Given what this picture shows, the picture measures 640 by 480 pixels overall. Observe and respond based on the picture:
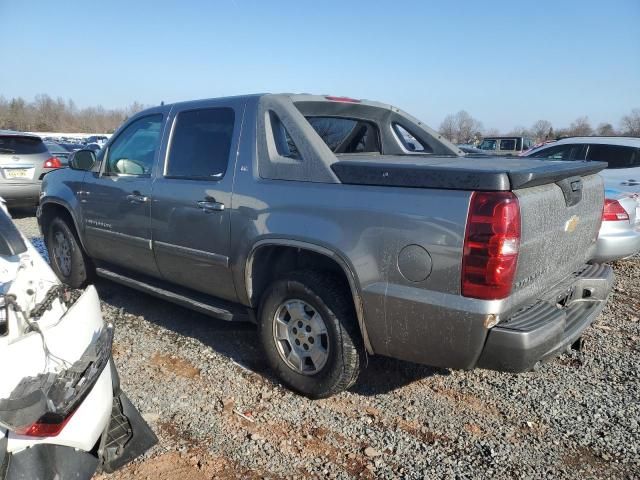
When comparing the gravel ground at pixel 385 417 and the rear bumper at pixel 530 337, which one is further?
the gravel ground at pixel 385 417

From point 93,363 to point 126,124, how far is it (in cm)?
305

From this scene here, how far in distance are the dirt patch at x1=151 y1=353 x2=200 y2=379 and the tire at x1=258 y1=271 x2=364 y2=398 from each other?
2.02ft

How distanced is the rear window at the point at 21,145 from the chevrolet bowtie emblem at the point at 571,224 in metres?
9.44

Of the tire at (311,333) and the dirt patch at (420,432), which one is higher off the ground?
the tire at (311,333)

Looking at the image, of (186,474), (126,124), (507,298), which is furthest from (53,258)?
(507,298)

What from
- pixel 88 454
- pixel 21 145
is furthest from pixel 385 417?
pixel 21 145

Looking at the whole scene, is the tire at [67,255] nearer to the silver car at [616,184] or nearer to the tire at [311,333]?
the tire at [311,333]

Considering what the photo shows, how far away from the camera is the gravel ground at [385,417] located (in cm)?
254

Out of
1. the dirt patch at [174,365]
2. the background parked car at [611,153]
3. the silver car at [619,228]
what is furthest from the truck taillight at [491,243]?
the background parked car at [611,153]

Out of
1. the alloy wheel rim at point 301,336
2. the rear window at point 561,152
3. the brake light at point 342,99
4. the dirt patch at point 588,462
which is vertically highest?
the brake light at point 342,99

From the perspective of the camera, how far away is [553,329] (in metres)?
2.52

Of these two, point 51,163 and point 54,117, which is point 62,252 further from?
point 54,117

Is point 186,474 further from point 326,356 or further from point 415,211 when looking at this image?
point 415,211

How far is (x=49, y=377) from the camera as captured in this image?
1.74 m
